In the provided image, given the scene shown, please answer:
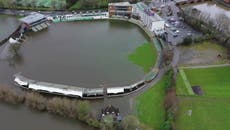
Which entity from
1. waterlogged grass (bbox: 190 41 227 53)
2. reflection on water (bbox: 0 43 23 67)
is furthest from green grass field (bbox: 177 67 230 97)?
reflection on water (bbox: 0 43 23 67)

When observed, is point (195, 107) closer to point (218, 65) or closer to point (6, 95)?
point (218, 65)

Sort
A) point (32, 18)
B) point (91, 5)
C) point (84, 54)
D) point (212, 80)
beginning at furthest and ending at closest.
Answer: point (91, 5) → point (32, 18) → point (84, 54) → point (212, 80)

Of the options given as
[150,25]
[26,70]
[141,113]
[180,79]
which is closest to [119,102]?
[141,113]

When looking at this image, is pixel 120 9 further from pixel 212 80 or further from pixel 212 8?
pixel 212 80

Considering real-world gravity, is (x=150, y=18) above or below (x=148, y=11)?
below

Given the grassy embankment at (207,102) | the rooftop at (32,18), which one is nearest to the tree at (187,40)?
the grassy embankment at (207,102)

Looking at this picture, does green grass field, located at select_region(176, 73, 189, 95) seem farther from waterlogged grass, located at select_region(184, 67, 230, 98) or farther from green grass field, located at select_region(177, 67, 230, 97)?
waterlogged grass, located at select_region(184, 67, 230, 98)

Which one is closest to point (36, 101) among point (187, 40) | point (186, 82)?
point (186, 82)
